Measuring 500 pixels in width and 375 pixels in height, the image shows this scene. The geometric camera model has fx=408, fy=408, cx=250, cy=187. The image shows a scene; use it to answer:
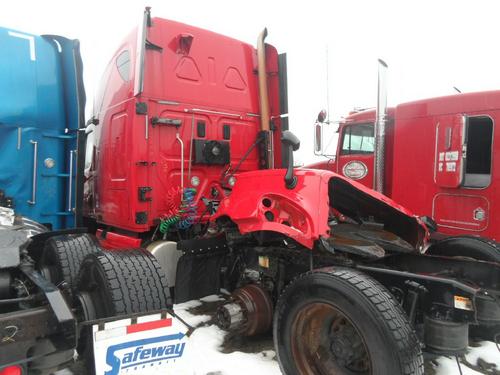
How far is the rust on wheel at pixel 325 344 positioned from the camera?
2410 millimetres

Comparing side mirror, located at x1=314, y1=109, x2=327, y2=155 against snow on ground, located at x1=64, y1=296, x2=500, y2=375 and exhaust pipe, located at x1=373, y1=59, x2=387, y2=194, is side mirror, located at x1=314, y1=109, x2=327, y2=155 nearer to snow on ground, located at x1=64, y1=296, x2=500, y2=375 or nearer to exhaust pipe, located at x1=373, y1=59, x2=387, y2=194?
exhaust pipe, located at x1=373, y1=59, x2=387, y2=194

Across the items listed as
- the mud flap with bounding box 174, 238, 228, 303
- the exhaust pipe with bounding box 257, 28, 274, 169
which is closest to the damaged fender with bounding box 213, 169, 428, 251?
the mud flap with bounding box 174, 238, 228, 303

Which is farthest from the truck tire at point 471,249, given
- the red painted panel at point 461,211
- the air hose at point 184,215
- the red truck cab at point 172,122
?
the air hose at point 184,215

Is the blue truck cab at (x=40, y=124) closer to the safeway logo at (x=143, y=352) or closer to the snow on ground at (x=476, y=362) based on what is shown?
the safeway logo at (x=143, y=352)

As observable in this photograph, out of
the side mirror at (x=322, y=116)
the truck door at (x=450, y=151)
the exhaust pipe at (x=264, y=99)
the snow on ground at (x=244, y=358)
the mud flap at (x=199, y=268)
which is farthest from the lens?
the side mirror at (x=322, y=116)

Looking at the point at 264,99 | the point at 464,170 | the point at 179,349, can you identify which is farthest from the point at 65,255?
the point at 464,170

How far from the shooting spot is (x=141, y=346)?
2.04 meters

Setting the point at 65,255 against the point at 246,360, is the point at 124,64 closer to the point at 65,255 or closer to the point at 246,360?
the point at 65,255

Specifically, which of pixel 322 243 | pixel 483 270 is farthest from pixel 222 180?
pixel 483 270

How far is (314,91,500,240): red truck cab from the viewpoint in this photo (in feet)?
15.3

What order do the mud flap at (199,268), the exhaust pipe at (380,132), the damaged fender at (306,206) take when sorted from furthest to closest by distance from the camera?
the exhaust pipe at (380,132), the mud flap at (199,268), the damaged fender at (306,206)

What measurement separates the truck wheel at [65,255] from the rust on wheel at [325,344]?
1561mm

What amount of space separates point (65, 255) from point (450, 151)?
420 centimetres

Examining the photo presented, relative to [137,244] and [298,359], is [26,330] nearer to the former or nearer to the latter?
[298,359]
